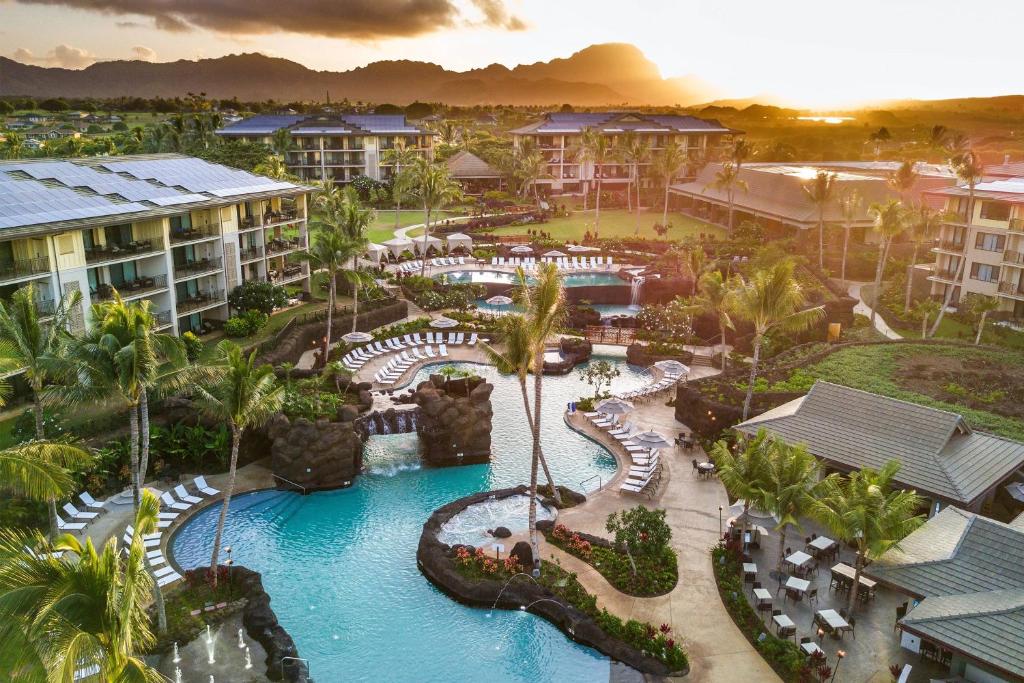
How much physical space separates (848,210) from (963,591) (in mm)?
45117

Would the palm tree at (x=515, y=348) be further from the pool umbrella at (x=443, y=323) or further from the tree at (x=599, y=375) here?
the pool umbrella at (x=443, y=323)

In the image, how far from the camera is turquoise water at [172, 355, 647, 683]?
21469 millimetres

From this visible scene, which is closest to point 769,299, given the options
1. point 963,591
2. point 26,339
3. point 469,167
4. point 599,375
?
point 599,375

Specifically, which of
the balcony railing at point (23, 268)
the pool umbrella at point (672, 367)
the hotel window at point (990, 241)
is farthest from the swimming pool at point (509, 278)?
the balcony railing at point (23, 268)

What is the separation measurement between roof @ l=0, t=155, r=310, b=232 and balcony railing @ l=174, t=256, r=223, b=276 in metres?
3.66

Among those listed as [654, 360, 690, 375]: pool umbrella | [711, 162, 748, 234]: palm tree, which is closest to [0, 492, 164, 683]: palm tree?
[654, 360, 690, 375]: pool umbrella

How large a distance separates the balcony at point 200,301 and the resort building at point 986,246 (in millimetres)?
47367

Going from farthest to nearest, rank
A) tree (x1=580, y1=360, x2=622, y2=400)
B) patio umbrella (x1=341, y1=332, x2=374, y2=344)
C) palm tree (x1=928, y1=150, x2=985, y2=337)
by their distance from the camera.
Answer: palm tree (x1=928, y1=150, x2=985, y2=337), patio umbrella (x1=341, y1=332, x2=374, y2=344), tree (x1=580, y1=360, x2=622, y2=400)

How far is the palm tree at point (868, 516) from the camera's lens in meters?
20.8

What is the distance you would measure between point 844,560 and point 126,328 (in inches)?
947

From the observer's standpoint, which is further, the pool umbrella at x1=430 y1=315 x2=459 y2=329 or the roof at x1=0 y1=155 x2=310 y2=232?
the pool umbrella at x1=430 y1=315 x2=459 y2=329

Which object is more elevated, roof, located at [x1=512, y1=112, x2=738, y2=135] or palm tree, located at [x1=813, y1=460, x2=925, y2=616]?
roof, located at [x1=512, y1=112, x2=738, y2=135]

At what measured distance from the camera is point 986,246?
1981 inches

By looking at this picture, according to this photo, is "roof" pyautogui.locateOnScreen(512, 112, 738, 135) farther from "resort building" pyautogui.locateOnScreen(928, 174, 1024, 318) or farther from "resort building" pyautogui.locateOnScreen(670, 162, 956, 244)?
"resort building" pyautogui.locateOnScreen(928, 174, 1024, 318)
